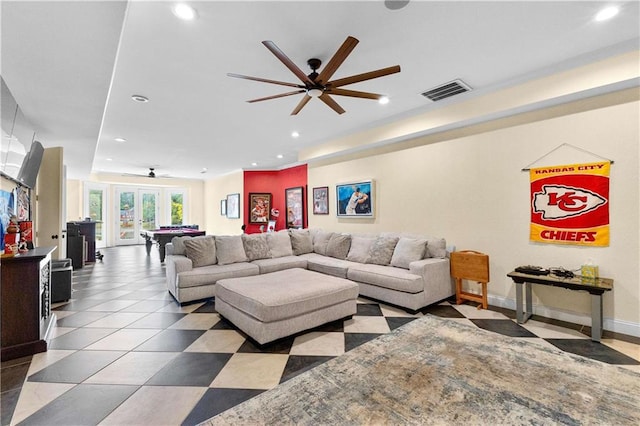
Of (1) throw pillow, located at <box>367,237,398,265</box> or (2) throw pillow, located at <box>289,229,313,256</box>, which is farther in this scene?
(2) throw pillow, located at <box>289,229,313,256</box>

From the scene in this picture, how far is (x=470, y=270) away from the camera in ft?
11.8

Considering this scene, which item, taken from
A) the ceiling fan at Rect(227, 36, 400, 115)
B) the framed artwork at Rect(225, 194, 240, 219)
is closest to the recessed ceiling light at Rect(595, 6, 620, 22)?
the ceiling fan at Rect(227, 36, 400, 115)

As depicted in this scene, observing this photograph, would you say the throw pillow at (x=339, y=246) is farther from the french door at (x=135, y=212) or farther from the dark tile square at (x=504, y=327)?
the french door at (x=135, y=212)

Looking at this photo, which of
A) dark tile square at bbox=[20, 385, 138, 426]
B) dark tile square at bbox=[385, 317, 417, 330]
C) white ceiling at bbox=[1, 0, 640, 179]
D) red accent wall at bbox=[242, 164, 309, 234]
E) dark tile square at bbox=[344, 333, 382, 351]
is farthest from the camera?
red accent wall at bbox=[242, 164, 309, 234]

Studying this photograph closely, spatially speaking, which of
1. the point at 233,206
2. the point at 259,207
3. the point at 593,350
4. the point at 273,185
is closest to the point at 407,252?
the point at 593,350

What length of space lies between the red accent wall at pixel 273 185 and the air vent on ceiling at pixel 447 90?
424cm

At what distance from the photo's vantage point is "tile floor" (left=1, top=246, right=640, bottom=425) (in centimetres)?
179

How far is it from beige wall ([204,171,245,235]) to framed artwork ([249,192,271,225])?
40 cm

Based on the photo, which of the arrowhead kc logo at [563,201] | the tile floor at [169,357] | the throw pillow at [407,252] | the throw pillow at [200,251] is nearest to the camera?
the tile floor at [169,357]

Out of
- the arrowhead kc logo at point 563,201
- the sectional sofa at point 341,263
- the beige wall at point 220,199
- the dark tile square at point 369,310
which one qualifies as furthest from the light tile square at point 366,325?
the beige wall at point 220,199

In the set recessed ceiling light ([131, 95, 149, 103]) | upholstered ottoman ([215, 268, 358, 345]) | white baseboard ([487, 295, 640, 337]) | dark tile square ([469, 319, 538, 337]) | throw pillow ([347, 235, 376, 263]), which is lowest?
dark tile square ([469, 319, 538, 337])

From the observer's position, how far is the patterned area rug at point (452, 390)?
2.59 ft

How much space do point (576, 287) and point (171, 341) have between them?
3851 millimetres

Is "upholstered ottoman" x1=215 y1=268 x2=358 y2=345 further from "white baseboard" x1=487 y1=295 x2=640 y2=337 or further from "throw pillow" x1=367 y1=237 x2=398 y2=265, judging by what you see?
"white baseboard" x1=487 y1=295 x2=640 y2=337
